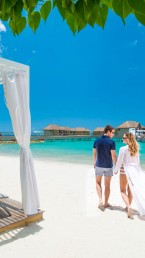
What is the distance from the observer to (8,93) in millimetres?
4332

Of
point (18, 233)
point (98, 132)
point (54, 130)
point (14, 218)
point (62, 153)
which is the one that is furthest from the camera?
point (98, 132)

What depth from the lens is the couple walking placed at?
501 centimetres

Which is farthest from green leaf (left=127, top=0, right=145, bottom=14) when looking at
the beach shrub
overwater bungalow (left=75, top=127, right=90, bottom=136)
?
overwater bungalow (left=75, top=127, right=90, bottom=136)

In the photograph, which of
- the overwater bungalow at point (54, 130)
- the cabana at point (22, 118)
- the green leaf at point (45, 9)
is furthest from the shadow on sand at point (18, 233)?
the overwater bungalow at point (54, 130)

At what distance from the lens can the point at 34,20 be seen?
1.36m

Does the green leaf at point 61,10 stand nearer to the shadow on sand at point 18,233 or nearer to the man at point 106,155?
the shadow on sand at point 18,233

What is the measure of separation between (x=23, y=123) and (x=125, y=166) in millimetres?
2261

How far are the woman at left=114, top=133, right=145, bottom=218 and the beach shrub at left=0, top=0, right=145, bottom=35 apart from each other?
13.4 feet

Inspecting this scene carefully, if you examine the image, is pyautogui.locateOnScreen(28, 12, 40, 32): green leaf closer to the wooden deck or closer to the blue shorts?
the wooden deck

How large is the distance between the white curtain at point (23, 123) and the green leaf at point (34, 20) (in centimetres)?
304

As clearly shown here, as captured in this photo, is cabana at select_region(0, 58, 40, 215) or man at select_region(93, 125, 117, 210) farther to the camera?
man at select_region(93, 125, 117, 210)

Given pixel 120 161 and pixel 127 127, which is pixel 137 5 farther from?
pixel 127 127

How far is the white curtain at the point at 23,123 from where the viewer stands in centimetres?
434

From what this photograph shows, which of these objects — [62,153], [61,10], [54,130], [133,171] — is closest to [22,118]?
[133,171]
